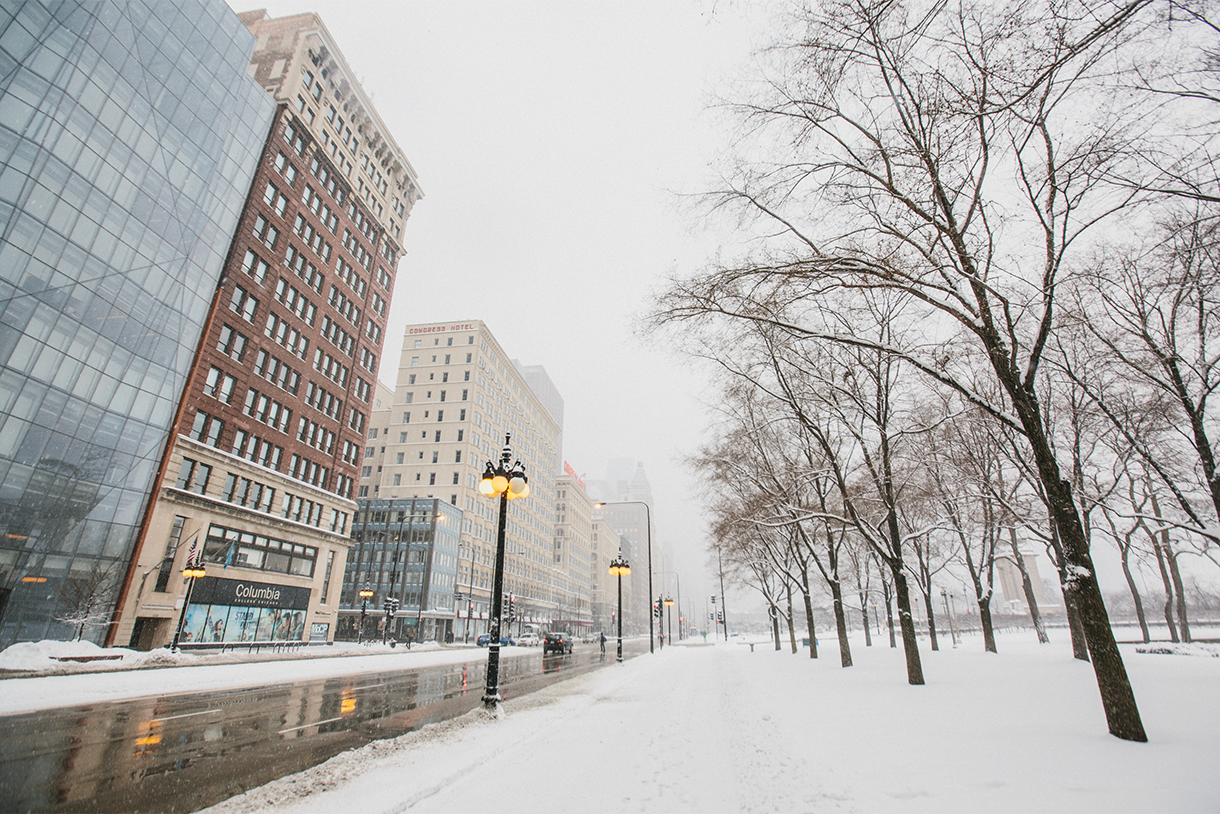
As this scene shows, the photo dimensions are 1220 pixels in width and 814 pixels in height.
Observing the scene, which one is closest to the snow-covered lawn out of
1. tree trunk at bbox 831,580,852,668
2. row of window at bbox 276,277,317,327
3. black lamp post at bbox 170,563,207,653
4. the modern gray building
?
tree trunk at bbox 831,580,852,668

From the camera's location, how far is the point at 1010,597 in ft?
369

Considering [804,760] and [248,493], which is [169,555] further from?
[804,760]

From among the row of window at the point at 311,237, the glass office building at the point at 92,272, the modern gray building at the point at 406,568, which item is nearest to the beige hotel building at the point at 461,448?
the modern gray building at the point at 406,568

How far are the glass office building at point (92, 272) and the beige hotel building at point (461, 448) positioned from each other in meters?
44.6

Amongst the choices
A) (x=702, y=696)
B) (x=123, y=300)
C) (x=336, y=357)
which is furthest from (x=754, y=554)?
(x=123, y=300)

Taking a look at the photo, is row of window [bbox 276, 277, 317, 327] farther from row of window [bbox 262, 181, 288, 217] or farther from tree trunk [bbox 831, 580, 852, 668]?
tree trunk [bbox 831, 580, 852, 668]

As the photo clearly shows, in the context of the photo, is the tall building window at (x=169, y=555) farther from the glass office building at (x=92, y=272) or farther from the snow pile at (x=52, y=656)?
the snow pile at (x=52, y=656)

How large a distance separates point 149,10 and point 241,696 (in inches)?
1615

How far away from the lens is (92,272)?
2730 cm

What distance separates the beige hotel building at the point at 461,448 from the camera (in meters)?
76.2

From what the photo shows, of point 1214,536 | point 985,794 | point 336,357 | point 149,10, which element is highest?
point 149,10

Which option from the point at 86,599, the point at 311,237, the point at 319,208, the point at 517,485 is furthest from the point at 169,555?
the point at 517,485

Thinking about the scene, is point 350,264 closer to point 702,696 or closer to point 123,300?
point 123,300

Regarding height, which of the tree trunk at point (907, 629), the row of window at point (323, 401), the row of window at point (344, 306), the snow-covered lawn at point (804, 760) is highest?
the row of window at point (344, 306)
